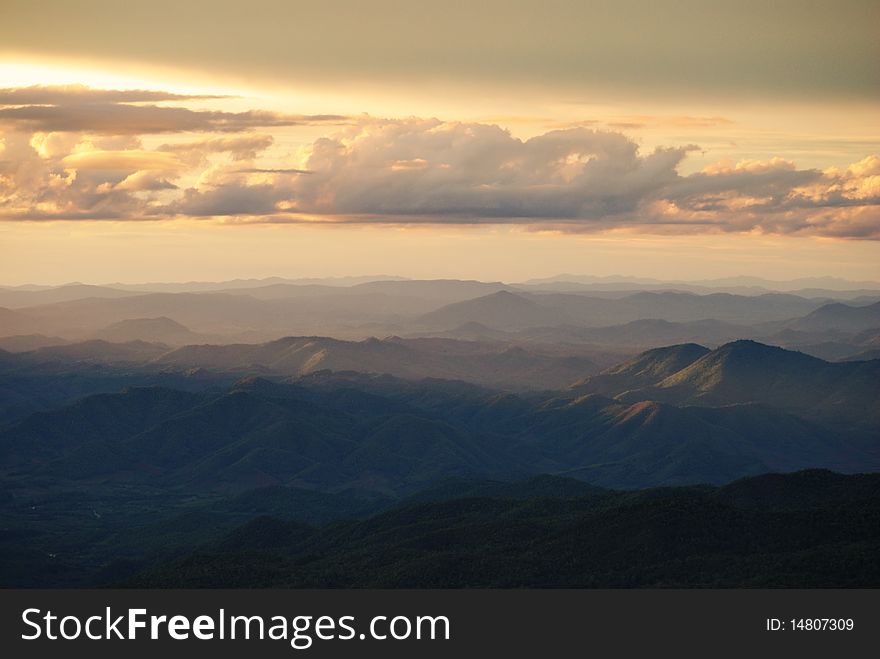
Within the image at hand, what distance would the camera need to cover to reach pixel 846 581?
99250 mm

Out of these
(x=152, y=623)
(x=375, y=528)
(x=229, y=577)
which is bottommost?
(x=152, y=623)

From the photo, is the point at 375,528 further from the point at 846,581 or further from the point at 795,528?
the point at 846,581

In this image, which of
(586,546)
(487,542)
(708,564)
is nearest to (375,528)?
(487,542)

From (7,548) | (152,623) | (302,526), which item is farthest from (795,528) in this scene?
(7,548)

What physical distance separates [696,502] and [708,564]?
52.1ft

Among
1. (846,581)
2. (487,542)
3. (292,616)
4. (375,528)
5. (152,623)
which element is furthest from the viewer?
(375,528)

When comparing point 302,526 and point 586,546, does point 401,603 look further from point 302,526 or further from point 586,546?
point 302,526

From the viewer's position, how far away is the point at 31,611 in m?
79.5

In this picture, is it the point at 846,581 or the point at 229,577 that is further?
the point at 229,577

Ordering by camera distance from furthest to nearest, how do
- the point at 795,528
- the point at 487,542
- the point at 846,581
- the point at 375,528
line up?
the point at 375,528
the point at 487,542
the point at 795,528
the point at 846,581

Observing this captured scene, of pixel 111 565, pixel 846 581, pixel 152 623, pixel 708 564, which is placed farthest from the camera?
pixel 111 565

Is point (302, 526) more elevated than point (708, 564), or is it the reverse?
point (302, 526)

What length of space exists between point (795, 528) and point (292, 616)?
58486mm

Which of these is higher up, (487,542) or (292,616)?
(487,542)
